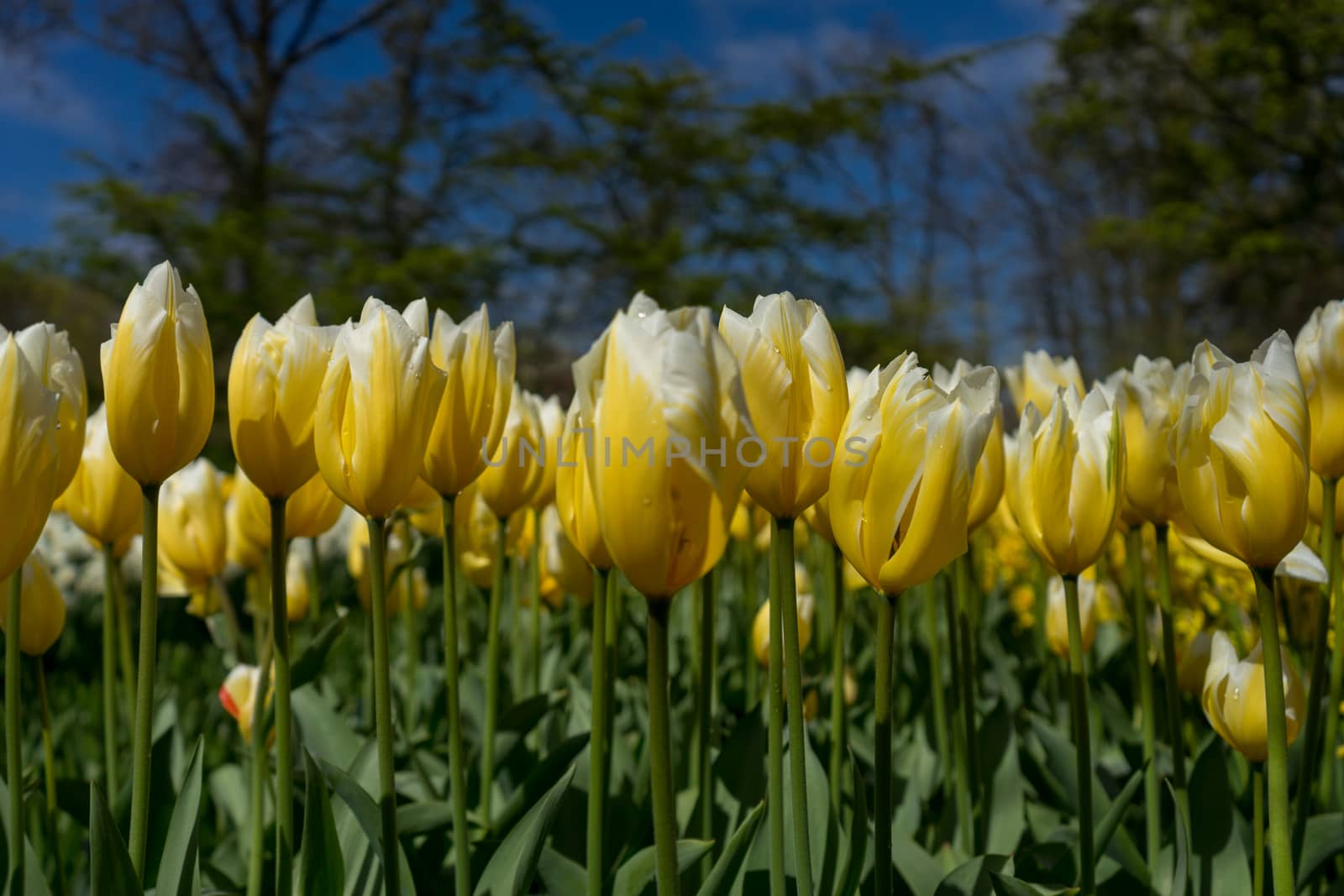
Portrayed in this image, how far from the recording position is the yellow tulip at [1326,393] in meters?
1.08

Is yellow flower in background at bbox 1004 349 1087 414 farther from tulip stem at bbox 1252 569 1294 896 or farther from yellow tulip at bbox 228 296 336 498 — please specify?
yellow tulip at bbox 228 296 336 498

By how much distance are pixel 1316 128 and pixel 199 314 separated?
16.0 m

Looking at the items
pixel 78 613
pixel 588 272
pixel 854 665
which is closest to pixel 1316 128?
pixel 588 272

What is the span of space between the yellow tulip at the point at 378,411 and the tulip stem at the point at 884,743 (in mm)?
448

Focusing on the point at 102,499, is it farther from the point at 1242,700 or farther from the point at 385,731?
the point at 1242,700

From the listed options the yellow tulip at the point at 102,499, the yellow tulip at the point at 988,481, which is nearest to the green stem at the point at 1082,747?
the yellow tulip at the point at 988,481

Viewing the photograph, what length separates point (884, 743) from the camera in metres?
0.84

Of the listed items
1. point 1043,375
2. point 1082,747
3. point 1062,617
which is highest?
point 1043,375

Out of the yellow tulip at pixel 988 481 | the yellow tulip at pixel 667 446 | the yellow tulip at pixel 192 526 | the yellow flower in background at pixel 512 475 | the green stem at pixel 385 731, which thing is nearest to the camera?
the yellow tulip at pixel 667 446

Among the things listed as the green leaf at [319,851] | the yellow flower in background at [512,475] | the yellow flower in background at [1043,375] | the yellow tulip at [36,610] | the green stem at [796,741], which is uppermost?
the yellow flower in background at [1043,375]

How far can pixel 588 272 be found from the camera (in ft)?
46.4

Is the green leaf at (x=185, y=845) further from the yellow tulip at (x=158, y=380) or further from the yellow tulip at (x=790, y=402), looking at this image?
the yellow tulip at (x=790, y=402)

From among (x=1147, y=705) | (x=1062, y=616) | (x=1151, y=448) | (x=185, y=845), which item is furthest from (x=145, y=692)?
(x=1062, y=616)

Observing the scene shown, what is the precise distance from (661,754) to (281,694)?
484 mm
